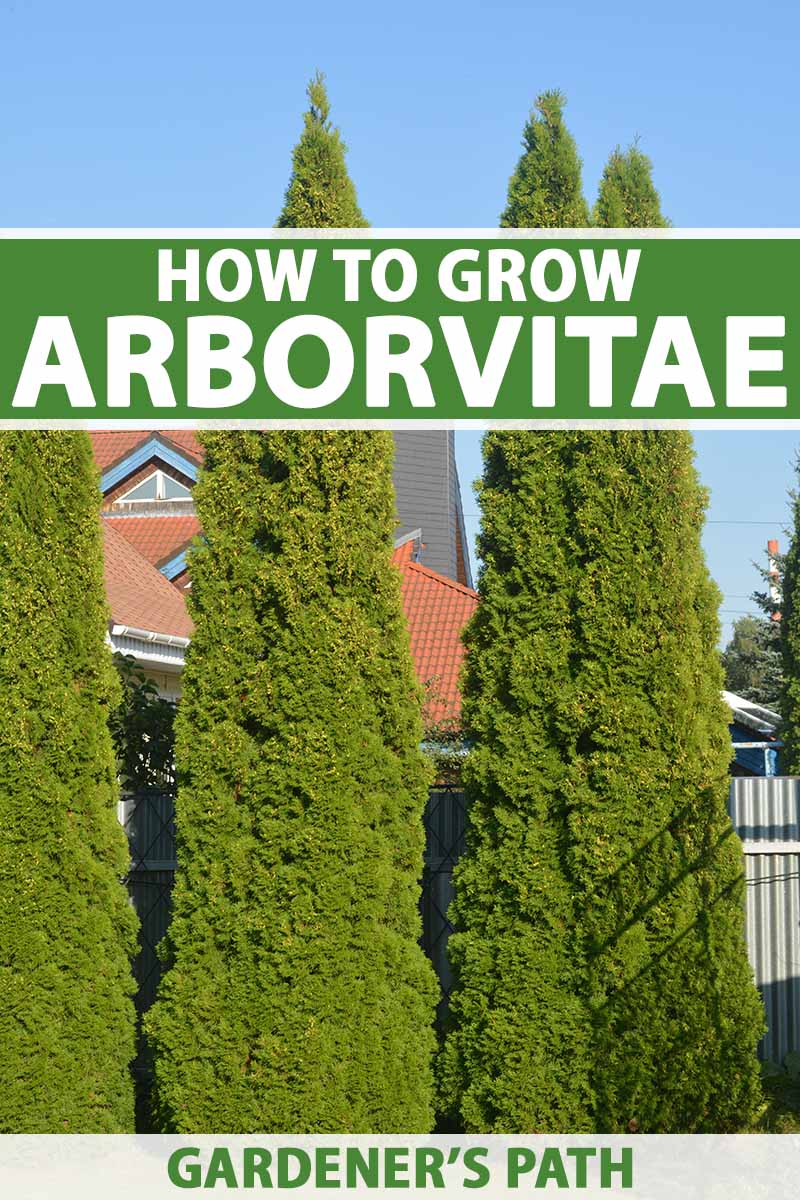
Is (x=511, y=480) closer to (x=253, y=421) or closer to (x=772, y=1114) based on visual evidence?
(x=253, y=421)

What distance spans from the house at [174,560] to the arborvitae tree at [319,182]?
171 inches

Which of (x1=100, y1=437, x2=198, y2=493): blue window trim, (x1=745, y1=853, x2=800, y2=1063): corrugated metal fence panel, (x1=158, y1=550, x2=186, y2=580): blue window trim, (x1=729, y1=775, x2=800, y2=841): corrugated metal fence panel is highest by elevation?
(x1=100, y1=437, x2=198, y2=493): blue window trim

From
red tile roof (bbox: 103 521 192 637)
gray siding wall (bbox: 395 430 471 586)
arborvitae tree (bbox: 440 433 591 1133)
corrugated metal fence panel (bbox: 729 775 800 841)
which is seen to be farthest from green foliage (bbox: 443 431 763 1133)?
gray siding wall (bbox: 395 430 471 586)

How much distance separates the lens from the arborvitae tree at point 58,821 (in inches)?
281

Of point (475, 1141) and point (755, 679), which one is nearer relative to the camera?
point (475, 1141)

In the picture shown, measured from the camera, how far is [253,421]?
7.22m

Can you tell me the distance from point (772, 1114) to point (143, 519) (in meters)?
15.5

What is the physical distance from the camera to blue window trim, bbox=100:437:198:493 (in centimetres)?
1961

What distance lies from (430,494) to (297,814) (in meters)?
21.8

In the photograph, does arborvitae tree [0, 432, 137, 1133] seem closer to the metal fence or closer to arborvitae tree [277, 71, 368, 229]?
the metal fence

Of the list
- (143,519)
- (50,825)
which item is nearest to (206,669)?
(50,825)

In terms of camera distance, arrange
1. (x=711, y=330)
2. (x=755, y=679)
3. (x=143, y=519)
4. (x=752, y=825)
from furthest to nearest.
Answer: (x=755, y=679) → (x=143, y=519) → (x=752, y=825) → (x=711, y=330)

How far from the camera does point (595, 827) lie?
698 centimetres

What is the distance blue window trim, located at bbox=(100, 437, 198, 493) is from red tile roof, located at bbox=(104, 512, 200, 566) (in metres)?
0.68
